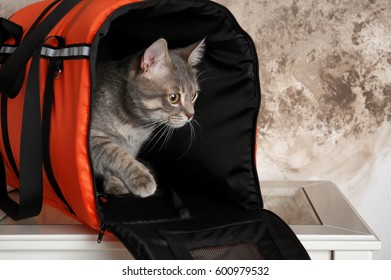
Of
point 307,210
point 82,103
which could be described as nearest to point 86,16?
point 82,103

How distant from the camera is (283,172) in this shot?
1.63m

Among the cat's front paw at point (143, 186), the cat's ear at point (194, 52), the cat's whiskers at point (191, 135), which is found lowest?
the cat's front paw at point (143, 186)

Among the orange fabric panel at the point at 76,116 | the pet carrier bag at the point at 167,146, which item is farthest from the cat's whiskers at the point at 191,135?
the orange fabric panel at the point at 76,116

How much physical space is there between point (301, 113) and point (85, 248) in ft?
2.91

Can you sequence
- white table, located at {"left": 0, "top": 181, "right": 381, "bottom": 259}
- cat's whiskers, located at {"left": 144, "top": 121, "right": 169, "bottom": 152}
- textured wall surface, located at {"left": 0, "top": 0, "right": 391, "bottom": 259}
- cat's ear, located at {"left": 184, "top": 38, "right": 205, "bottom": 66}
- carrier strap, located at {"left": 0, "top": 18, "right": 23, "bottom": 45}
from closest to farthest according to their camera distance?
white table, located at {"left": 0, "top": 181, "right": 381, "bottom": 259} < carrier strap, located at {"left": 0, "top": 18, "right": 23, "bottom": 45} < cat's ear, located at {"left": 184, "top": 38, "right": 205, "bottom": 66} < cat's whiskers, located at {"left": 144, "top": 121, "right": 169, "bottom": 152} < textured wall surface, located at {"left": 0, "top": 0, "right": 391, "bottom": 259}

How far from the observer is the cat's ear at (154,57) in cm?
117

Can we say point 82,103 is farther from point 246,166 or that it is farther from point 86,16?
point 246,166

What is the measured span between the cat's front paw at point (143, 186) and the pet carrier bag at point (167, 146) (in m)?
0.02

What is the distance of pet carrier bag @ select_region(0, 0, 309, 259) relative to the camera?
0.96 m

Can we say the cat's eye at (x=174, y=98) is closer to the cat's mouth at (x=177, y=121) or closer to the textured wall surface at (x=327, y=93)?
the cat's mouth at (x=177, y=121)

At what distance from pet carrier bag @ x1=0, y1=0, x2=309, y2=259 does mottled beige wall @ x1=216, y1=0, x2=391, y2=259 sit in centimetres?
34

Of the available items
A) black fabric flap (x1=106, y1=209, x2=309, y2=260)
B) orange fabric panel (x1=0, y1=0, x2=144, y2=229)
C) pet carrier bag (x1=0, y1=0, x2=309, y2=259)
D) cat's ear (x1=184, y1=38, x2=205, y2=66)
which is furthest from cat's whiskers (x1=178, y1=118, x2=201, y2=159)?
orange fabric panel (x1=0, y1=0, x2=144, y2=229)

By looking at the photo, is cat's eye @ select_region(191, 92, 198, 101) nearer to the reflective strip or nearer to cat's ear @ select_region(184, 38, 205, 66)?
cat's ear @ select_region(184, 38, 205, 66)

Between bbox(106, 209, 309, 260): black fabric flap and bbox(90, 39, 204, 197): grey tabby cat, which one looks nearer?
bbox(106, 209, 309, 260): black fabric flap
